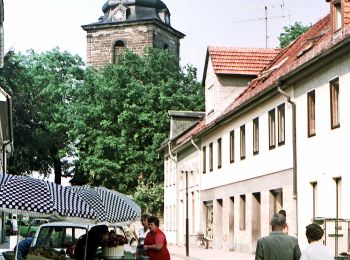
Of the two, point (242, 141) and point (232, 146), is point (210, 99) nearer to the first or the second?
point (232, 146)

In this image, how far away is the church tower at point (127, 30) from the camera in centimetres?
9069

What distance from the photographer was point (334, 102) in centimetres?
2492

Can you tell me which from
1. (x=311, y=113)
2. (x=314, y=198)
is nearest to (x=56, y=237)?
(x=314, y=198)

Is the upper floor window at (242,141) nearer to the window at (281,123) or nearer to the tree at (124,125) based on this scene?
the window at (281,123)

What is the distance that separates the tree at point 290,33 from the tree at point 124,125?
36.2 feet

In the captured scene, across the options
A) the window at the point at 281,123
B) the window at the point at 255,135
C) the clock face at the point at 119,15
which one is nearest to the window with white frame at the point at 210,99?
the window at the point at 255,135

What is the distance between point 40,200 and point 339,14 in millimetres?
15281

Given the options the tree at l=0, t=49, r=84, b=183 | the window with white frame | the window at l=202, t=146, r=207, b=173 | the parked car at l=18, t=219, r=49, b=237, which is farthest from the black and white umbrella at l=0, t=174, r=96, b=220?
the tree at l=0, t=49, r=84, b=183

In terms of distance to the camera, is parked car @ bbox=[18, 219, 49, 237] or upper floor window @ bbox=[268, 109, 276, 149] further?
upper floor window @ bbox=[268, 109, 276, 149]

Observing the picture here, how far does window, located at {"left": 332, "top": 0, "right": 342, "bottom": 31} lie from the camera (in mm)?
25742

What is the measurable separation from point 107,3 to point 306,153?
6931cm

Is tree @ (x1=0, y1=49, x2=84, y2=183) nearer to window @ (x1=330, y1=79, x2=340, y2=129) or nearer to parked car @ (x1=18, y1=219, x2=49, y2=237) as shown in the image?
parked car @ (x1=18, y1=219, x2=49, y2=237)

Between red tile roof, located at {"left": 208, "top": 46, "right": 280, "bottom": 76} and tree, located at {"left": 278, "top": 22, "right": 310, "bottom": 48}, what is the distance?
495 inches

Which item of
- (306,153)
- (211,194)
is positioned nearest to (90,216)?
(306,153)
